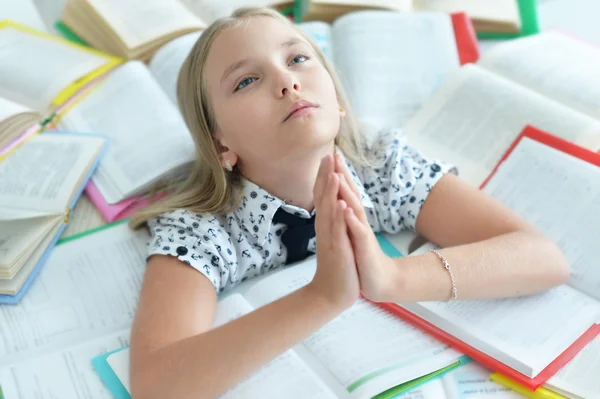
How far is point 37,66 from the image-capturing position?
171 centimetres

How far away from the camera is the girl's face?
1.05 metres

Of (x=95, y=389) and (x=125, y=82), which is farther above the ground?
(x=125, y=82)

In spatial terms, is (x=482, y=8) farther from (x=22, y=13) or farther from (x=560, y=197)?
(x=22, y=13)

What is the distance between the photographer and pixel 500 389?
101 cm

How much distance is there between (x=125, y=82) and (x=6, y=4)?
0.55 m

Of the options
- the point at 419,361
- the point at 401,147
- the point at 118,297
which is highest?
the point at 401,147

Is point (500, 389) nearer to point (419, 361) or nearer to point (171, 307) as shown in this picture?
point (419, 361)

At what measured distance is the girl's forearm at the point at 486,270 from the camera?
1046 mm

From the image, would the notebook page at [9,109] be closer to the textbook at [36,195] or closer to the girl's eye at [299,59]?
the textbook at [36,195]

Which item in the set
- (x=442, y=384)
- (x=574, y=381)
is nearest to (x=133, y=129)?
(x=442, y=384)

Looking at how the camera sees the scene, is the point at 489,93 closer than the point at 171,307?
No

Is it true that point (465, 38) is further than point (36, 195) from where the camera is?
Yes

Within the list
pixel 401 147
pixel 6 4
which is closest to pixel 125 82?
pixel 6 4

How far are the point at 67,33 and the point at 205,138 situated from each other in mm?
968
